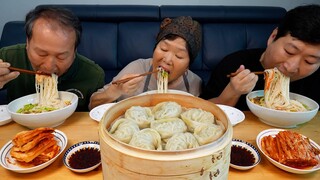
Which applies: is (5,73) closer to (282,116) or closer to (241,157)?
(241,157)

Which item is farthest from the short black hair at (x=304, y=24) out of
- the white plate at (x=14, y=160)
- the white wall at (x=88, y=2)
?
the white wall at (x=88, y=2)

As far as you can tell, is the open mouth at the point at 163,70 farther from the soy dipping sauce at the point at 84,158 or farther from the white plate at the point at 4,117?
the white plate at the point at 4,117

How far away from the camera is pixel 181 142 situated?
30.8 inches

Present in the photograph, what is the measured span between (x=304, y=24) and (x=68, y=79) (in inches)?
68.3

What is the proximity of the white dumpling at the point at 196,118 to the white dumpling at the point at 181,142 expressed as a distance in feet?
0.19

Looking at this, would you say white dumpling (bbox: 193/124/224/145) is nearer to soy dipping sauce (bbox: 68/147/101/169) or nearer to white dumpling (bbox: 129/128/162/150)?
white dumpling (bbox: 129/128/162/150)

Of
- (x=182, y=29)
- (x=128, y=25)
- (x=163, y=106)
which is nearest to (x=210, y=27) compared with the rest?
(x=128, y=25)

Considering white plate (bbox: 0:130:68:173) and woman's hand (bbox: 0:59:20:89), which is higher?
woman's hand (bbox: 0:59:20:89)

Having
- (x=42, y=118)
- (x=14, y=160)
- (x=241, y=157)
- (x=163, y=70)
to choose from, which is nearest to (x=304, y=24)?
(x=163, y=70)

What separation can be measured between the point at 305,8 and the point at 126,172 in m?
1.73

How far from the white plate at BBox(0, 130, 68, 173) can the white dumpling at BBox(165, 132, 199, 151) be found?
634mm

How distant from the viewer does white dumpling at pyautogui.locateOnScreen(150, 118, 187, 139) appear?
0.85 metres

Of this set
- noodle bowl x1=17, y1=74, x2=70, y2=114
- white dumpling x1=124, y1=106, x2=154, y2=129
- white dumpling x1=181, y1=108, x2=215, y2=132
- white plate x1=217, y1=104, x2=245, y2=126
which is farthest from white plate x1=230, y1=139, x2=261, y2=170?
noodle bowl x1=17, y1=74, x2=70, y2=114

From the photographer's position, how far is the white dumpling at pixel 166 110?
925 millimetres
